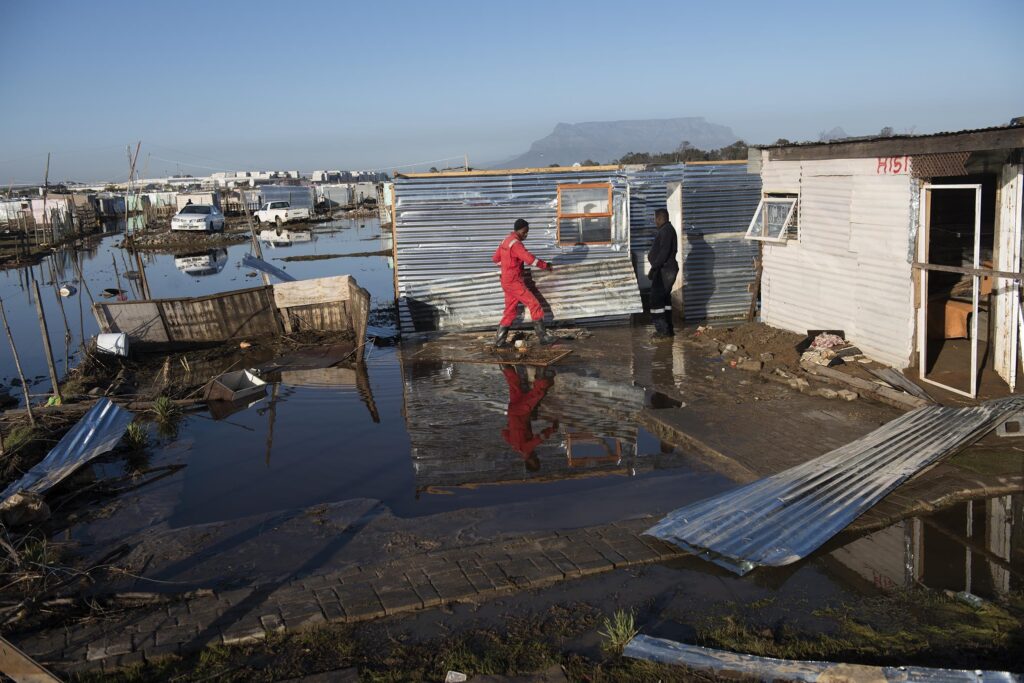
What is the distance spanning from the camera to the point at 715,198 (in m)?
14.7

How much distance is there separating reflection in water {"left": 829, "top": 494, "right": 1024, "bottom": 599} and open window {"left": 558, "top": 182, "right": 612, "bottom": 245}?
9.51 m

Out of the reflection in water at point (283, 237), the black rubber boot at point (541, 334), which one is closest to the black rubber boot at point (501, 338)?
the black rubber boot at point (541, 334)

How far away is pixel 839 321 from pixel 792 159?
260 cm

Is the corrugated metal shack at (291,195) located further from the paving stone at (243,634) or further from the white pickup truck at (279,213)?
the paving stone at (243,634)

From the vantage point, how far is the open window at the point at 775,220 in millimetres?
11672

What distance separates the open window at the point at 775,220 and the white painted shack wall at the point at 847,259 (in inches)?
6.0

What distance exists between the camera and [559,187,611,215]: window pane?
14.7 meters

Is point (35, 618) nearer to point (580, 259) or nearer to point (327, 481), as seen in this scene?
point (327, 481)

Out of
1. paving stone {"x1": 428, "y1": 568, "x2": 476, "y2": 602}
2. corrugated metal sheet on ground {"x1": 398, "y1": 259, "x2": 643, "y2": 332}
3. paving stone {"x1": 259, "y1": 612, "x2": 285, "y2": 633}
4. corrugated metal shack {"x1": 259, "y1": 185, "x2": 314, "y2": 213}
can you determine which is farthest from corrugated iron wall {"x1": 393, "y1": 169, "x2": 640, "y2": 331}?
corrugated metal shack {"x1": 259, "y1": 185, "x2": 314, "y2": 213}

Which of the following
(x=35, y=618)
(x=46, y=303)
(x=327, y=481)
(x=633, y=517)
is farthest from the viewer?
(x=46, y=303)

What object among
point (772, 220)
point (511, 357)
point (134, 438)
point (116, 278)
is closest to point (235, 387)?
point (134, 438)

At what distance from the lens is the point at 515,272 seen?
12.4 metres

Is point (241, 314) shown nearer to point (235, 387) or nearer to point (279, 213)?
point (235, 387)

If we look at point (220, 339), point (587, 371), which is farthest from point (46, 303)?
point (587, 371)
